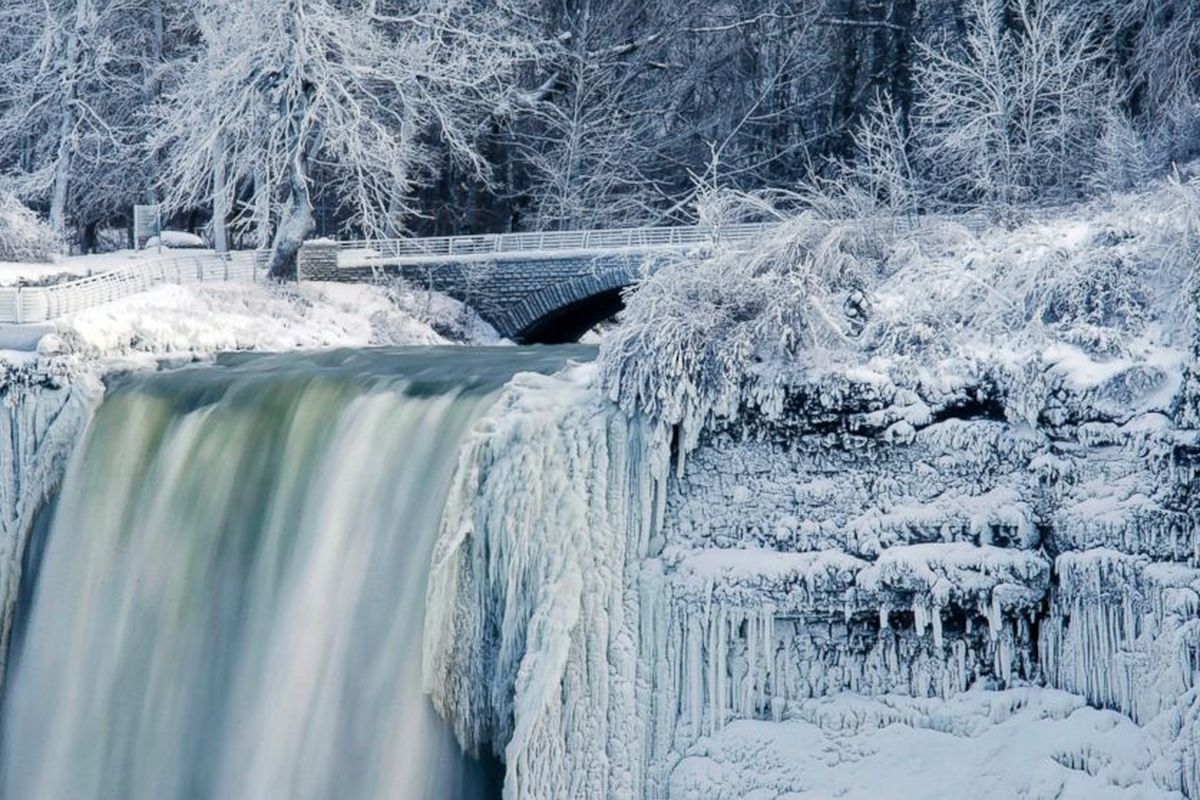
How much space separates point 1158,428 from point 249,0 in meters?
18.9

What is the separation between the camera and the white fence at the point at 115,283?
1898 cm

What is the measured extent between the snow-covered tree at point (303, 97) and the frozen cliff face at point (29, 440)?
8595 mm

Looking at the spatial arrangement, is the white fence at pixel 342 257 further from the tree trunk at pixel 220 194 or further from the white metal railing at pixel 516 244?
the tree trunk at pixel 220 194

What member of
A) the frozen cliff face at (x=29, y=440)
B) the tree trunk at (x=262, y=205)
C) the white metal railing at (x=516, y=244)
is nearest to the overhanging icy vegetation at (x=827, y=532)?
the frozen cliff face at (x=29, y=440)

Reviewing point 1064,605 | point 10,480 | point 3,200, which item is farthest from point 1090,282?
point 3,200

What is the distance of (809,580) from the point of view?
12688 mm

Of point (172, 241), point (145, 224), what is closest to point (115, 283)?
point (172, 241)

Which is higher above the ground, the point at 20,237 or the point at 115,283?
the point at 20,237

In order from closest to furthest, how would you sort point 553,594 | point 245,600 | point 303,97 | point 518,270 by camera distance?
1. point 553,594
2. point 245,600
3. point 303,97
4. point 518,270

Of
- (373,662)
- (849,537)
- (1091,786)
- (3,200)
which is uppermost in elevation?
(3,200)

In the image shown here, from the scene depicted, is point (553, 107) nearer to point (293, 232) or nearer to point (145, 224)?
point (293, 232)

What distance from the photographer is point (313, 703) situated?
528 inches

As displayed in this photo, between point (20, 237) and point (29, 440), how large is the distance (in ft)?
44.3

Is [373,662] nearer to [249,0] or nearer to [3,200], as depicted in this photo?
[249,0]
